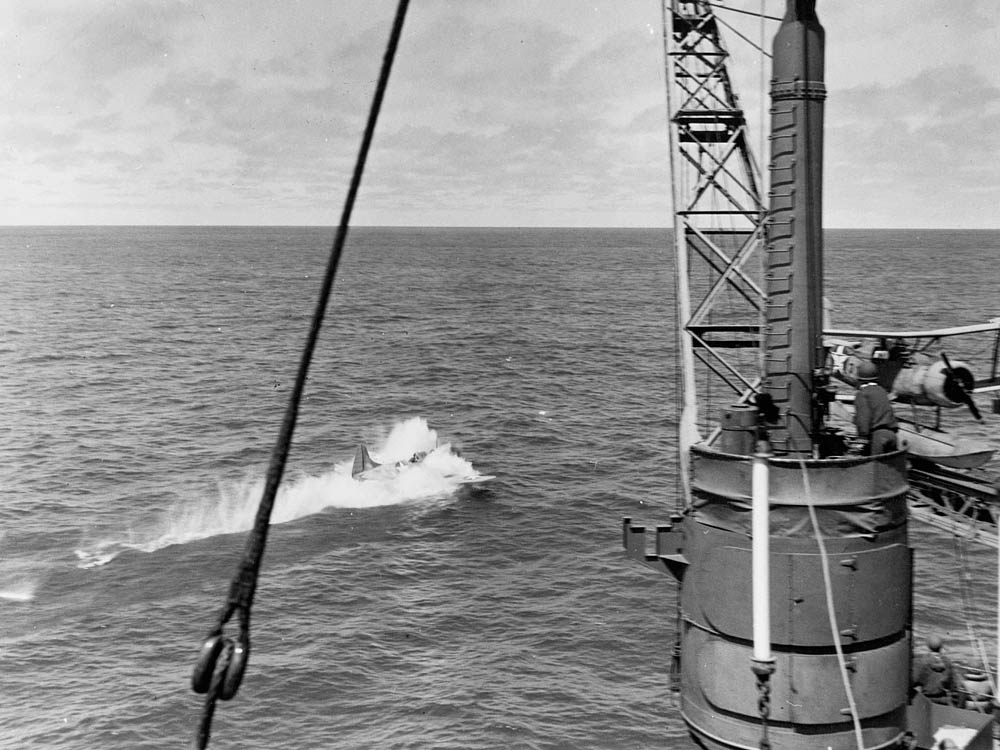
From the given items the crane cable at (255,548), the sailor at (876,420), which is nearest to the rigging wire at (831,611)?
the sailor at (876,420)

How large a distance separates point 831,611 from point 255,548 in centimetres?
807

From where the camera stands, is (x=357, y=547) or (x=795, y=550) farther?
(x=357, y=547)

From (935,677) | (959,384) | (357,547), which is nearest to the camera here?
(935,677)


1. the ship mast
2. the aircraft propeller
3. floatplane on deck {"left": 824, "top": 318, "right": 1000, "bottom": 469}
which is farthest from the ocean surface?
the ship mast

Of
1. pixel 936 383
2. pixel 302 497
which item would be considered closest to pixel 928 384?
Result: pixel 936 383

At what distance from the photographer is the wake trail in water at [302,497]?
43.8 m

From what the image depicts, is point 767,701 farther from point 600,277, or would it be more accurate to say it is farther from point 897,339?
point 600,277

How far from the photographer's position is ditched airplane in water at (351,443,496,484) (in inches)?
2084

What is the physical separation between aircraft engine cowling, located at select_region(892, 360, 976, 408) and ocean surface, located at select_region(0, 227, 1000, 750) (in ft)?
28.3

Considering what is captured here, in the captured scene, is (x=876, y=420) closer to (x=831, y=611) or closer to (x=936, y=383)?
(x=831, y=611)

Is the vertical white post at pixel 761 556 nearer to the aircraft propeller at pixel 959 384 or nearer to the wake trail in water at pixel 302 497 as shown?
the aircraft propeller at pixel 959 384

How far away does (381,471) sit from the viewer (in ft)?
177

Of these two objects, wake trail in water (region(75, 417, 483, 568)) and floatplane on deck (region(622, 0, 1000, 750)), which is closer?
floatplane on deck (region(622, 0, 1000, 750))

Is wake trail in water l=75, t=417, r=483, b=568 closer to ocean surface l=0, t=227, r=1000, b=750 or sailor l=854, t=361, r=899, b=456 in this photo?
ocean surface l=0, t=227, r=1000, b=750
